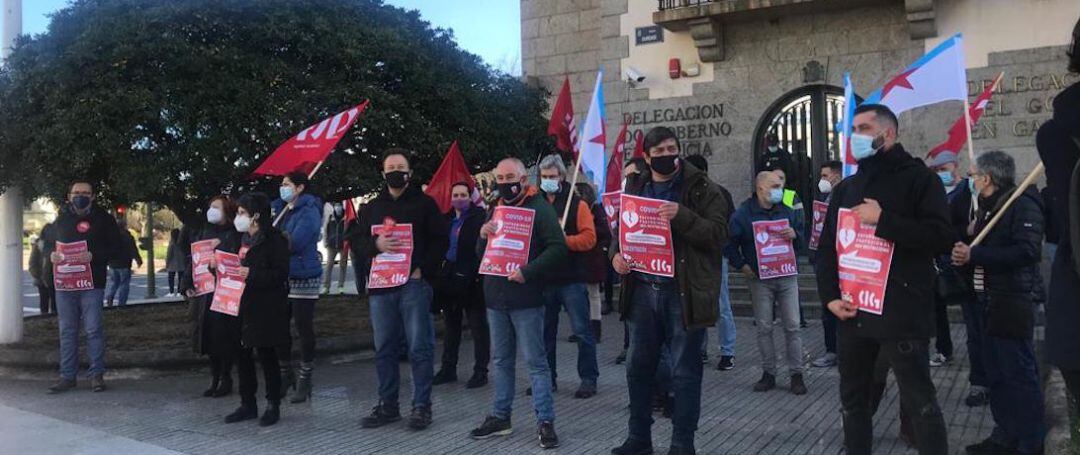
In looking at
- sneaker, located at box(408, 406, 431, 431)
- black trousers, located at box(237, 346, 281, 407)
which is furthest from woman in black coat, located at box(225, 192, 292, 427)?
sneaker, located at box(408, 406, 431, 431)

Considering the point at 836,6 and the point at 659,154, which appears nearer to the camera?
the point at 659,154

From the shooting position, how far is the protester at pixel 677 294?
4.55 metres

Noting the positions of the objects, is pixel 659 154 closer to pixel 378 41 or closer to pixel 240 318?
pixel 240 318

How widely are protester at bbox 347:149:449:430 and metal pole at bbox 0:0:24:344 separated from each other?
5305mm

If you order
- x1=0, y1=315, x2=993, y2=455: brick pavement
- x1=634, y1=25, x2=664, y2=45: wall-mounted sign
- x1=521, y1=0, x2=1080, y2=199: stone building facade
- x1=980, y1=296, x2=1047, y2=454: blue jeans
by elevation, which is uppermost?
x1=634, y1=25, x2=664, y2=45: wall-mounted sign

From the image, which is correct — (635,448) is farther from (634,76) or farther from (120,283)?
(120,283)

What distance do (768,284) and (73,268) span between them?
6185 mm

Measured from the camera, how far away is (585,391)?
6.70 metres

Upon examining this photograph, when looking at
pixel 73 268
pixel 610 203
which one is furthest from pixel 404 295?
pixel 73 268

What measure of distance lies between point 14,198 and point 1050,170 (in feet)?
32.1

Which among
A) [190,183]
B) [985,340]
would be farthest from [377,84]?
[985,340]

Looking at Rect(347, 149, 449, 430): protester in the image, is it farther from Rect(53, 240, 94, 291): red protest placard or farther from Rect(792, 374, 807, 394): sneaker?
Rect(53, 240, 94, 291): red protest placard

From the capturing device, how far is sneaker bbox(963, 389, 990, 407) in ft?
19.3

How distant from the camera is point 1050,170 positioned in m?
2.59
